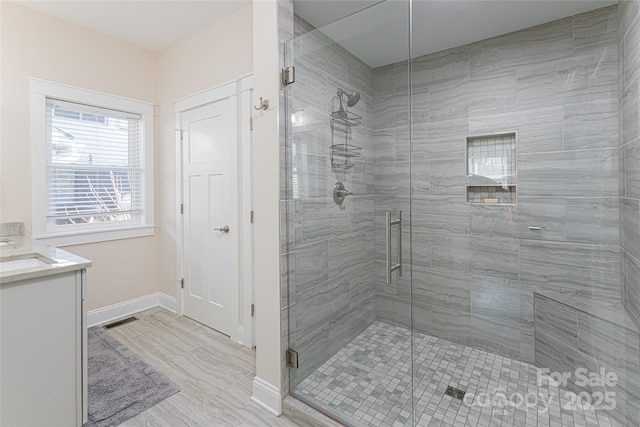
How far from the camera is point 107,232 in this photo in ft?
9.65

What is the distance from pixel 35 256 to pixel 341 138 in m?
1.97

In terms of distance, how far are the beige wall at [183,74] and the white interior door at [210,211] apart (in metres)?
0.21

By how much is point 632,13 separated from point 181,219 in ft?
11.7

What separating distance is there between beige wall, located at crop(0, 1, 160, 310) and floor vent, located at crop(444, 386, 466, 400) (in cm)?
300

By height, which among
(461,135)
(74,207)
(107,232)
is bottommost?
(107,232)

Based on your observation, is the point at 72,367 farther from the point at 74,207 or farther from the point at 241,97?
the point at 241,97

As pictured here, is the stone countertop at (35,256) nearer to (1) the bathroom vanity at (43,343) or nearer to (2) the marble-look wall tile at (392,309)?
(1) the bathroom vanity at (43,343)

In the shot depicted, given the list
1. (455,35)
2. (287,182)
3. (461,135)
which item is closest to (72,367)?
(287,182)

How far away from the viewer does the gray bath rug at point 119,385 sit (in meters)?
1.73

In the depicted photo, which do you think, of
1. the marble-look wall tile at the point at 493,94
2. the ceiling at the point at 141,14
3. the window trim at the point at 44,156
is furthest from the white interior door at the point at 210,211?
the marble-look wall tile at the point at 493,94

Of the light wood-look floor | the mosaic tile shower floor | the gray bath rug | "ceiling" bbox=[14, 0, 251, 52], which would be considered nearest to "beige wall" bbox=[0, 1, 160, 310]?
"ceiling" bbox=[14, 0, 251, 52]

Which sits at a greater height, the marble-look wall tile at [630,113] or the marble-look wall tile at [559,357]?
the marble-look wall tile at [630,113]

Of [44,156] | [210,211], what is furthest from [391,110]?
[44,156]

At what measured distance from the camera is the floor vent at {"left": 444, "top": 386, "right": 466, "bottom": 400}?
71.3 inches
